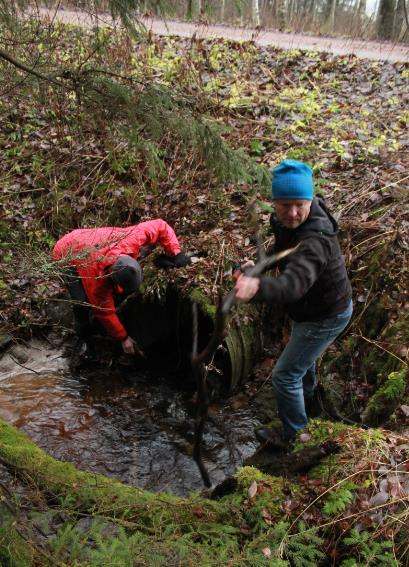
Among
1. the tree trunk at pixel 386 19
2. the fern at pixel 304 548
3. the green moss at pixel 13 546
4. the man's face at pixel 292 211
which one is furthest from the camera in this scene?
the tree trunk at pixel 386 19

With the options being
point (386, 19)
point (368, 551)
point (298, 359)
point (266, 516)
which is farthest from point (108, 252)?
point (386, 19)

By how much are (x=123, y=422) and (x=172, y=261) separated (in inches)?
74.0

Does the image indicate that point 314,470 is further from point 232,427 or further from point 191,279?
point 191,279

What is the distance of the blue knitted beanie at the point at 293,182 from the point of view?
308cm

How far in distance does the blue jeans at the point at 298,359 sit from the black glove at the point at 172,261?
1.87 meters

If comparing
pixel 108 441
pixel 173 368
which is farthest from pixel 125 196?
pixel 108 441

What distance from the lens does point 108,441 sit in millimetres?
5098

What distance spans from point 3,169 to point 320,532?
7.96 metres

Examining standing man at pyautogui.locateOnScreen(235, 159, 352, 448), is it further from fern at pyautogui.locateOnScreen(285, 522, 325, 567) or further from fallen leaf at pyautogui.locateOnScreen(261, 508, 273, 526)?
fern at pyautogui.locateOnScreen(285, 522, 325, 567)

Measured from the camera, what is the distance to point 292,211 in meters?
3.17

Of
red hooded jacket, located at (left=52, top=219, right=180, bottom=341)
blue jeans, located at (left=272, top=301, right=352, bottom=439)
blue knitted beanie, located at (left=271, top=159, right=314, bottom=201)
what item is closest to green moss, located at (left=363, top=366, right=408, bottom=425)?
blue jeans, located at (left=272, top=301, right=352, bottom=439)

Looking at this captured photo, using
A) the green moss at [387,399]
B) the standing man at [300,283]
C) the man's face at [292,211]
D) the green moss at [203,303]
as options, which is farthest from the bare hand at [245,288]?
the green moss at [203,303]

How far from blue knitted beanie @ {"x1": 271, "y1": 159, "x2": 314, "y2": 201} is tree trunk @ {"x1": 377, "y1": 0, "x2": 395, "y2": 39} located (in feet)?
45.0

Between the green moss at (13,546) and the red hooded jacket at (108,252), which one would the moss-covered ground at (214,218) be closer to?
the green moss at (13,546)
